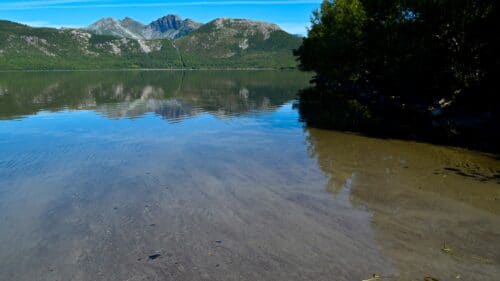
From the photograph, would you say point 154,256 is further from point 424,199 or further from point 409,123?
point 409,123

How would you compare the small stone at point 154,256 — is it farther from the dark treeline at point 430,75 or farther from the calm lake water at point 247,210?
the dark treeline at point 430,75

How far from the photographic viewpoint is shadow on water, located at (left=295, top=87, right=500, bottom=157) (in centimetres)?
2277

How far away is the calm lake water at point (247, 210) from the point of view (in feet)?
30.9

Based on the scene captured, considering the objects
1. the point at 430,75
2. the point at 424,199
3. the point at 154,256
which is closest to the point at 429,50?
the point at 430,75

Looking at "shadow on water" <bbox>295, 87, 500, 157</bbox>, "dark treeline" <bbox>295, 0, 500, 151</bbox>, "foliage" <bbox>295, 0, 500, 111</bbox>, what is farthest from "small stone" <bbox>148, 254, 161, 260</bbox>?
"foliage" <bbox>295, 0, 500, 111</bbox>

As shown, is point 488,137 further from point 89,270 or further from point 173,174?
point 89,270

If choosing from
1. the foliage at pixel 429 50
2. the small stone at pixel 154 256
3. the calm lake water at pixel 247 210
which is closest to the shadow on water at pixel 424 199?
the calm lake water at pixel 247 210

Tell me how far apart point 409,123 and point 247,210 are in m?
20.6

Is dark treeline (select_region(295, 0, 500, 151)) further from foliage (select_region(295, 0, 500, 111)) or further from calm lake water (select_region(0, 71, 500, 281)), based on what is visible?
calm lake water (select_region(0, 71, 500, 281))

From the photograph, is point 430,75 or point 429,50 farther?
point 430,75

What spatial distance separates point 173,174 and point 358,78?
3928 centimetres

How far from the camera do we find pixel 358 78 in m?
51.5

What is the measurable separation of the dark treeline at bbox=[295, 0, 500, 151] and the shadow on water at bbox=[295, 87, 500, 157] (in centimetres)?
5

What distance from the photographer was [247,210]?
42.5ft
